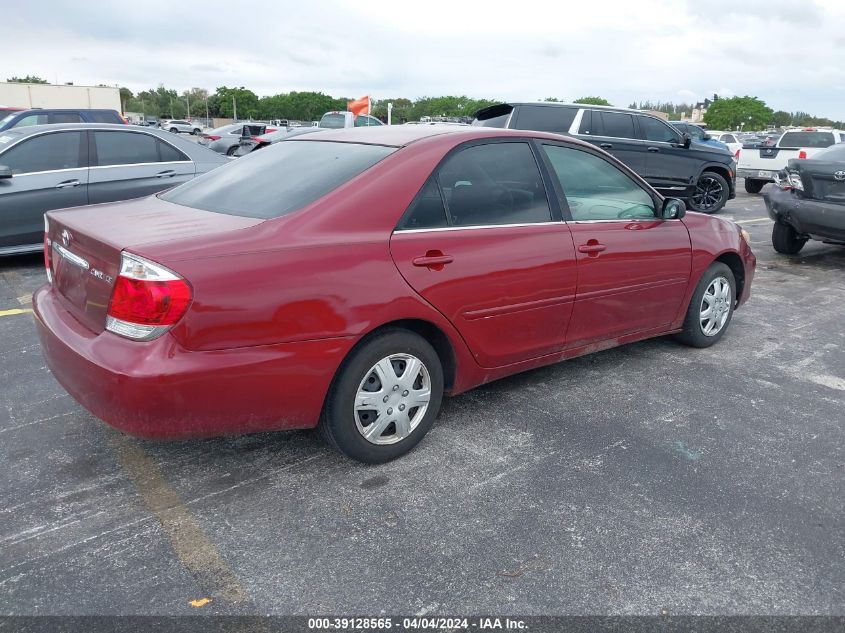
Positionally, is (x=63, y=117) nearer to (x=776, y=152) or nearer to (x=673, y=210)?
(x=673, y=210)

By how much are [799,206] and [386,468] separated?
696 centimetres

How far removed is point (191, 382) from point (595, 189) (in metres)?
2.66

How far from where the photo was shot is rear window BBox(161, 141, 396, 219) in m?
3.25

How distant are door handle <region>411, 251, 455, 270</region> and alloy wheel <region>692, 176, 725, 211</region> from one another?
10.6m

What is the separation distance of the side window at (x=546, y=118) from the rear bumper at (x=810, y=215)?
3.54 m

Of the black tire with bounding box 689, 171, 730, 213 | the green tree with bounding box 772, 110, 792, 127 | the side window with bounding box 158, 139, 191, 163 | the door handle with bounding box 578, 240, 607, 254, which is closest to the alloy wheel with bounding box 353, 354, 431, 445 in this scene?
the door handle with bounding box 578, 240, 607, 254

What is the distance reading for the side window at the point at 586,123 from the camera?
11.4 m

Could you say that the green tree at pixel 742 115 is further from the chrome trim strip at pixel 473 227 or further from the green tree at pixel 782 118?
the chrome trim strip at pixel 473 227

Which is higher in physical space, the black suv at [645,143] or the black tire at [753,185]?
the black suv at [645,143]

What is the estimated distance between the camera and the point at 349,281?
2992 mm

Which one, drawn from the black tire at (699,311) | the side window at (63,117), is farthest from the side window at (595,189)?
the side window at (63,117)

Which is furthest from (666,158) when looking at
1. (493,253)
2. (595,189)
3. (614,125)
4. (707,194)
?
(493,253)

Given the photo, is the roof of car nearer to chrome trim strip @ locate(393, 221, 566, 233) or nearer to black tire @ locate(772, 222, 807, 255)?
chrome trim strip @ locate(393, 221, 566, 233)

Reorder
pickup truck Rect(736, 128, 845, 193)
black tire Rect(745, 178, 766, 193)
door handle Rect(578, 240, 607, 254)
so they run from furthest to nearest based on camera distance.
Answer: black tire Rect(745, 178, 766, 193)
pickup truck Rect(736, 128, 845, 193)
door handle Rect(578, 240, 607, 254)
